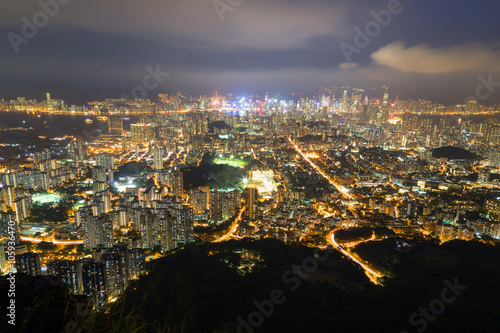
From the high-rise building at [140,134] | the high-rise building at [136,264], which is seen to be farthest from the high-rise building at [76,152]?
→ the high-rise building at [136,264]

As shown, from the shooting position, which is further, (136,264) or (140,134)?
(140,134)

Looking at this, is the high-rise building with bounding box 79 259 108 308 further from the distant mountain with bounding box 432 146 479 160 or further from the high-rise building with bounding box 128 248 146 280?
the distant mountain with bounding box 432 146 479 160

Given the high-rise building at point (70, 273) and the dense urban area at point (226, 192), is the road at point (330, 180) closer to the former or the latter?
the dense urban area at point (226, 192)

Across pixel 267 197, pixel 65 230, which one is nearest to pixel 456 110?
pixel 267 197

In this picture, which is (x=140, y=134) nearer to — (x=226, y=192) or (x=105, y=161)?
(x=105, y=161)

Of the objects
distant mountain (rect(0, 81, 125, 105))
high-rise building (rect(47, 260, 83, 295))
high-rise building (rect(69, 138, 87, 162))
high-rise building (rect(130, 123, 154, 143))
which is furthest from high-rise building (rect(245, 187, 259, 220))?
distant mountain (rect(0, 81, 125, 105))

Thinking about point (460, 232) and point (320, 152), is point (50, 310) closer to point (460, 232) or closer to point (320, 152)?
point (460, 232)

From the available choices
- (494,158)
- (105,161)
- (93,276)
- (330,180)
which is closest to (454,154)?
(494,158)
